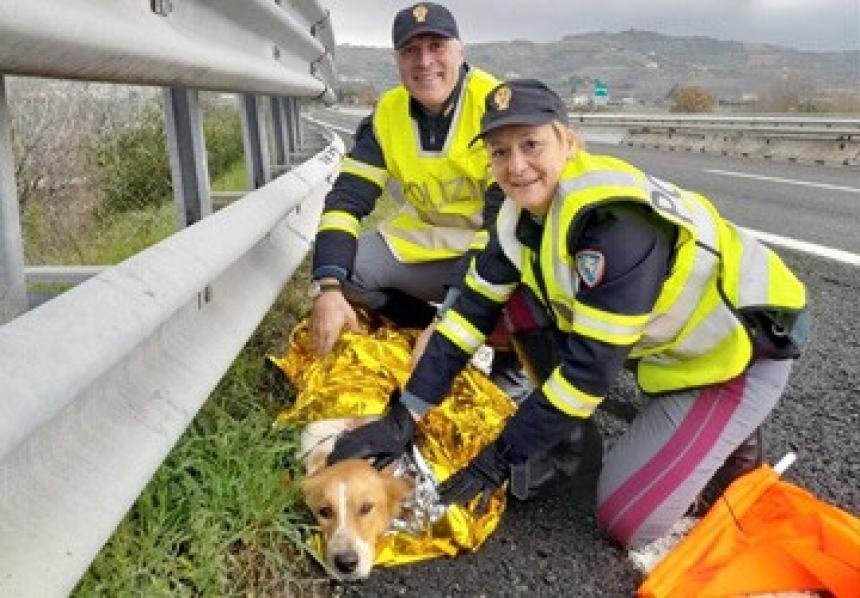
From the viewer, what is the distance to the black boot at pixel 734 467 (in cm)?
293

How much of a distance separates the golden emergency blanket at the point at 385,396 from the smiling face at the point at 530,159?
805mm

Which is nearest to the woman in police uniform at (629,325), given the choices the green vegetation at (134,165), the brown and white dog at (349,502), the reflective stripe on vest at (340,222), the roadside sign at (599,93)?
the brown and white dog at (349,502)

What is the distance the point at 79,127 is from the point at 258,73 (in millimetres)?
2593

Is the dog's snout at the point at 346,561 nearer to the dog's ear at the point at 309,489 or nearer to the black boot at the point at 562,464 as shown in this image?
the dog's ear at the point at 309,489

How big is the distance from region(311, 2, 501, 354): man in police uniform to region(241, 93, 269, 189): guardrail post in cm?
93

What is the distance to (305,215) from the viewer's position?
4.64 metres

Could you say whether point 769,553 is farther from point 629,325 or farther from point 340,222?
point 340,222

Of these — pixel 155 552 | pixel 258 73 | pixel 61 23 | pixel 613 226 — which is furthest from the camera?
pixel 258 73

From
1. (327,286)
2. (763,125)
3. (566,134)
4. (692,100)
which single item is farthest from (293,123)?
(692,100)

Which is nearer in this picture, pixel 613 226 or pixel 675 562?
pixel 675 562

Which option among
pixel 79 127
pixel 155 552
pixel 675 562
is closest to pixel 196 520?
pixel 155 552

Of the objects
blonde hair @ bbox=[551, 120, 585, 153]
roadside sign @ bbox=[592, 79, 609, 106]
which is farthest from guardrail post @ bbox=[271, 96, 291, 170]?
roadside sign @ bbox=[592, 79, 609, 106]

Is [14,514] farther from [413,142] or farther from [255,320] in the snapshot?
[413,142]

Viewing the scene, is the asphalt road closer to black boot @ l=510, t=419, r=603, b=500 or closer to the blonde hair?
black boot @ l=510, t=419, r=603, b=500
